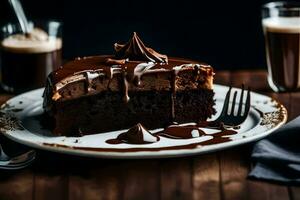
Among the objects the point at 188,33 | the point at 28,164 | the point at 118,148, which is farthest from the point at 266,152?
the point at 188,33

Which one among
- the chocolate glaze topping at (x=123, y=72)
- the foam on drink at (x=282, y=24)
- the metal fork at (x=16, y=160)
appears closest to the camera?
the metal fork at (x=16, y=160)

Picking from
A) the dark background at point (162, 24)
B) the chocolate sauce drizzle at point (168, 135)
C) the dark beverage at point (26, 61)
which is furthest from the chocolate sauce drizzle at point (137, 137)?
the dark background at point (162, 24)

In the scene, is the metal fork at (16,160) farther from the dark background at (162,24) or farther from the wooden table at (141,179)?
the dark background at (162,24)

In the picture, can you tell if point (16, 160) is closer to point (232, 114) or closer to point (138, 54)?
point (138, 54)

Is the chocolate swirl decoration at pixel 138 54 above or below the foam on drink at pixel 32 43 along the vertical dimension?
above

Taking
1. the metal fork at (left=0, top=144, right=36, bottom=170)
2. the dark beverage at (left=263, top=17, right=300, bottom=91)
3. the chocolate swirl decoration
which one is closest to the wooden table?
the metal fork at (left=0, top=144, right=36, bottom=170)

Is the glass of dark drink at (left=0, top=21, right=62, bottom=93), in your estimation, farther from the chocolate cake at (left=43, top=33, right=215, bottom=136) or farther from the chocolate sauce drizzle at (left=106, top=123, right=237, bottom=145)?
the chocolate sauce drizzle at (left=106, top=123, right=237, bottom=145)

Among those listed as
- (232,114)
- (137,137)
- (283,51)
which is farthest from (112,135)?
(283,51)

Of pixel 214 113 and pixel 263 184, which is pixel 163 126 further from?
pixel 263 184
